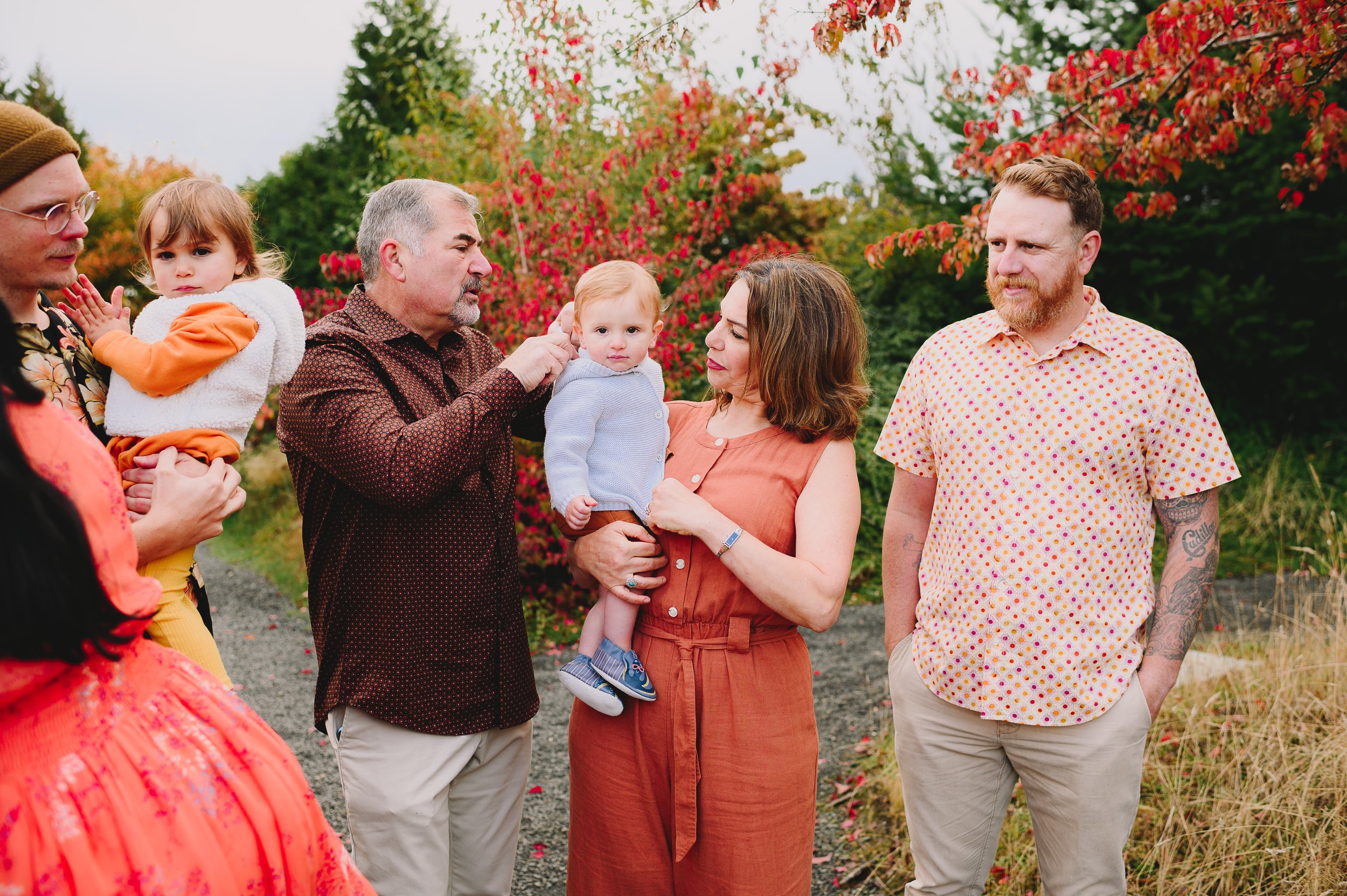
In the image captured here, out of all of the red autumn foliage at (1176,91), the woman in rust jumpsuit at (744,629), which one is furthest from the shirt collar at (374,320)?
the red autumn foliage at (1176,91)

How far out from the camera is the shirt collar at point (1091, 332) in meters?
2.52

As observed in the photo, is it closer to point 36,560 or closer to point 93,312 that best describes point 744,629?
point 36,560

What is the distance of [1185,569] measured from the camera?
99.0 inches

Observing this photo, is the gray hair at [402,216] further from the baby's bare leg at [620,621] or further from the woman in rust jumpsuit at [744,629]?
the baby's bare leg at [620,621]

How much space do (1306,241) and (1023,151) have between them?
6.94m

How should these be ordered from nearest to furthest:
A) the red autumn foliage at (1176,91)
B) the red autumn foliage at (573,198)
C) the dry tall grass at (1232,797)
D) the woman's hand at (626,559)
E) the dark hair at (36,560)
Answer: the dark hair at (36,560)
the woman's hand at (626,559)
the dry tall grass at (1232,797)
the red autumn foliage at (1176,91)
the red autumn foliage at (573,198)

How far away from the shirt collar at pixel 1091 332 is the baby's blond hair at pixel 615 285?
3.27 feet

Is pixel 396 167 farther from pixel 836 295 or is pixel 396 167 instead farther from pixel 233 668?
pixel 836 295

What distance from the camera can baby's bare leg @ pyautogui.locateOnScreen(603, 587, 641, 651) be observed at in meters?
2.47

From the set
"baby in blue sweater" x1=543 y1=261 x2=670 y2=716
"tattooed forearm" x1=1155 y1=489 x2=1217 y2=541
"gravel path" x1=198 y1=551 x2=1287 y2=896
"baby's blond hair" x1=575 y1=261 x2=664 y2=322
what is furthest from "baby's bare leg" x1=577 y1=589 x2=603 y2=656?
"gravel path" x1=198 y1=551 x2=1287 y2=896

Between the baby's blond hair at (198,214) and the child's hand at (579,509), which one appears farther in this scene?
the child's hand at (579,509)

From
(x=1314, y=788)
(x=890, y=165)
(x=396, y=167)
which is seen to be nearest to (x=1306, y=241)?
(x=890, y=165)

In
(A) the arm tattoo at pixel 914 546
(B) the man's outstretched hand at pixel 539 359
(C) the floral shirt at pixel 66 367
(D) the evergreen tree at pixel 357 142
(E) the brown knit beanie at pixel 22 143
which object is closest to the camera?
(E) the brown knit beanie at pixel 22 143

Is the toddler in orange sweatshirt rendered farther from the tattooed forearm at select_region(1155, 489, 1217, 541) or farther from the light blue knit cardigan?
the tattooed forearm at select_region(1155, 489, 1217, 541)
